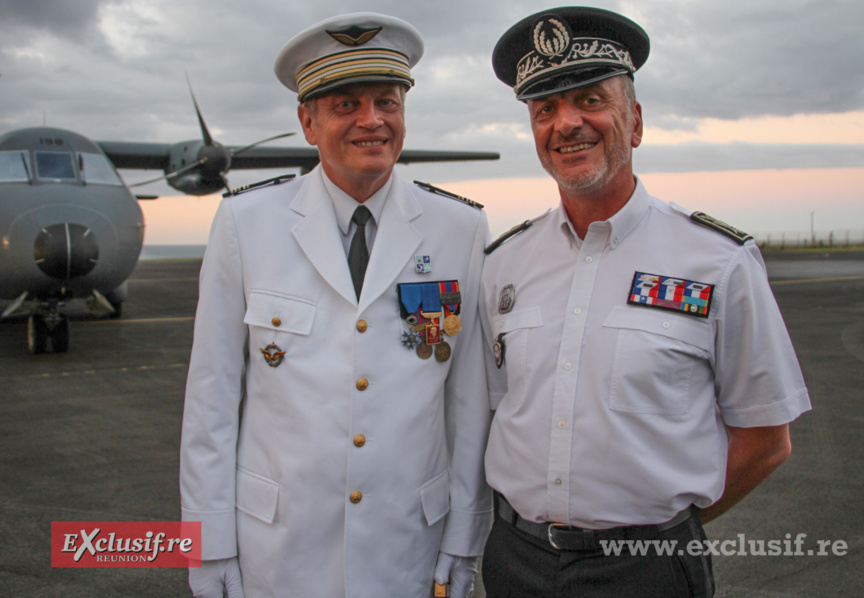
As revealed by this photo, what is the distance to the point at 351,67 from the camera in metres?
1.98

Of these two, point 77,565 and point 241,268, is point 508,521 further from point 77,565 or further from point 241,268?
point 77,565

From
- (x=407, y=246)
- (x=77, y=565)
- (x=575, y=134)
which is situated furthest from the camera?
(x=77, y=565)

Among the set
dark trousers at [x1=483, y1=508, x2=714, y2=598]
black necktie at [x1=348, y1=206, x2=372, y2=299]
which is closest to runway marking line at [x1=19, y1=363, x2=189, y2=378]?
black necktie at [x1=348, y1=206, x2=372, y2=299]

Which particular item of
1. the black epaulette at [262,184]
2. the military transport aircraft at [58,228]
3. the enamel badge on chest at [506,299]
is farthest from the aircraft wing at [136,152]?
the enamel badge on chest at [506,299]

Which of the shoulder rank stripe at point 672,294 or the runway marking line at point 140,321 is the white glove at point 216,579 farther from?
the runway marking line at point 140,321

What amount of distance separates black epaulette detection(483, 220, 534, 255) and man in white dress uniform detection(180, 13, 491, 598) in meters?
0.24

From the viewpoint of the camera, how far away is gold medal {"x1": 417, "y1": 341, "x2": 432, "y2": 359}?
2096mm

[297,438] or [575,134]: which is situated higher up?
[575,134]

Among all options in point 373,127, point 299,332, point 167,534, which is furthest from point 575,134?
point 167,534

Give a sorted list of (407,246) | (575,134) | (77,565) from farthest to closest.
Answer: (77,565), (407,246), (575,134)

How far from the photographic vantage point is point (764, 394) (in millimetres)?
1739

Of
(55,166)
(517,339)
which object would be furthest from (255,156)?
(517,339)

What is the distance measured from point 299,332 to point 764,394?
54.5 inches

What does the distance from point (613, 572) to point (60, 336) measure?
30.5ft
